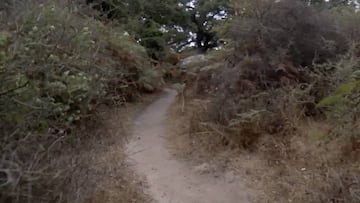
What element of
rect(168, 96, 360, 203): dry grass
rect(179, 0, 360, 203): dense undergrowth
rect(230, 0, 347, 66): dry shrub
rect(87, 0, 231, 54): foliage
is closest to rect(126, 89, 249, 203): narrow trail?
rect(168, 96, 360, 203): dry grass

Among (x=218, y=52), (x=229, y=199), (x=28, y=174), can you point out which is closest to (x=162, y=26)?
(x=218, y=52)

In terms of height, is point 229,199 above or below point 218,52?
below

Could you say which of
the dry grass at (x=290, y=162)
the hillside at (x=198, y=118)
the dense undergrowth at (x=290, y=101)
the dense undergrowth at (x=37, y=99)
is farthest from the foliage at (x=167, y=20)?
the dense undergrowth at (x=37, y=99)

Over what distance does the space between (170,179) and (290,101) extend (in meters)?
2.95

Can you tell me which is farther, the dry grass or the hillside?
the dry grass

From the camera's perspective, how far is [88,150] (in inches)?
210

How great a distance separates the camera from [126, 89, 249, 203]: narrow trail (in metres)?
6.81

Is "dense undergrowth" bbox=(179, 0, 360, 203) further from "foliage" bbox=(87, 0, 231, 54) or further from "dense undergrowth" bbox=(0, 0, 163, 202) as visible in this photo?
"foliage" bbox=(87, 0, 231, 54)

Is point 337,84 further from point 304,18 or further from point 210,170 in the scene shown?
point 210,170

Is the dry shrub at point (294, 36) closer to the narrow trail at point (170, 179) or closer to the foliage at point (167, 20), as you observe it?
the narrow trail at point (170, 179)

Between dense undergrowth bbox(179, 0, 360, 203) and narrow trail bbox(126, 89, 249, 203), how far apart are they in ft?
2.11

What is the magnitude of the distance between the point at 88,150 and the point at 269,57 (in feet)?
20.2

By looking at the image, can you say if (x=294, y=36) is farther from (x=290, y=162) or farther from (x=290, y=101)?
(x=290, y=162)

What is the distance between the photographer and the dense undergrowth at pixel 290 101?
22.9 feet
